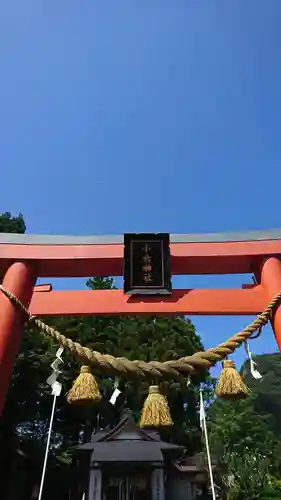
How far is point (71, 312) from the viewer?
12.2ft

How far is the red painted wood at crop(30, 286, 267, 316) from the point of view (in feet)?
12.1

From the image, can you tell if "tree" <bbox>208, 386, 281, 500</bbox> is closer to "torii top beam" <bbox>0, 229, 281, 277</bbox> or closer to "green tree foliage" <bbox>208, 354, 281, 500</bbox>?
"green tree foliage" <bbox>208, 354, 281, 500</bbox>

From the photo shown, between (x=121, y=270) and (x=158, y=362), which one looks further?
(x=121, y=270)

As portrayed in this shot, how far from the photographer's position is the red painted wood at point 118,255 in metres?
3.94

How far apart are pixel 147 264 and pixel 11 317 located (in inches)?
50.8

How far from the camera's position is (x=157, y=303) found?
373 centimetres

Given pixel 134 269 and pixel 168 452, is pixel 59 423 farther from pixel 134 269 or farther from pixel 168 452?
pixel 134 269

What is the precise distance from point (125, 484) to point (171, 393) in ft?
10.6

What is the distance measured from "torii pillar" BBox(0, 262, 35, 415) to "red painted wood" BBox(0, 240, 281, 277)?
0.15m

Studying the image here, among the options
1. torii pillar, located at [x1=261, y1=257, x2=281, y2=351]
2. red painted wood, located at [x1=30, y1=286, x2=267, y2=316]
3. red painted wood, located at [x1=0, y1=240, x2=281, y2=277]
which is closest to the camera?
torii pillar, located at [x1=261, y1=257, x2=281, y2=351]

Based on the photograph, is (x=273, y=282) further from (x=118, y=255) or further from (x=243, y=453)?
(x=243, y=453)

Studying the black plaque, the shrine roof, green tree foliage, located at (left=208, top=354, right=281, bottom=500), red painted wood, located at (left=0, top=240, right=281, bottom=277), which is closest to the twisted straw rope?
the black plaque

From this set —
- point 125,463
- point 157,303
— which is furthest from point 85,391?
point 125,463

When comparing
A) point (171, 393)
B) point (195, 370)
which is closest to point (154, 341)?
point (171, 393)
